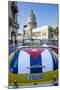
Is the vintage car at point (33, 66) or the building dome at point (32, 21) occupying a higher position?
the building dome at point (32, 21)

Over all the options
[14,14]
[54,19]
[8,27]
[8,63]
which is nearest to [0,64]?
[8,63]

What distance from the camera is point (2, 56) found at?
1394 millimetres

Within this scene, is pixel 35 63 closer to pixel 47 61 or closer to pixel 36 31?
pixel 47 61

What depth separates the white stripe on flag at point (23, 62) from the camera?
1422 millimetres

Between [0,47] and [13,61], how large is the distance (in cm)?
14

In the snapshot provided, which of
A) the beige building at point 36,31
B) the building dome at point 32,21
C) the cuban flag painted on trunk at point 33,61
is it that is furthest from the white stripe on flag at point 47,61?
the building dome at point 32,21

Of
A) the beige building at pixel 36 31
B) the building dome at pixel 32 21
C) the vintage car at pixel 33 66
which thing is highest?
the building dome at pixel 32 21

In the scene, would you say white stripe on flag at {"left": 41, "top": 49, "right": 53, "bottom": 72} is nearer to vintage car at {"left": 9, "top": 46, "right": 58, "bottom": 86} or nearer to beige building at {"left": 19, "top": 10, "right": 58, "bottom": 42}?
vintage car at {"left": 9, "top": 46, "right": 58, "bottom": 86}

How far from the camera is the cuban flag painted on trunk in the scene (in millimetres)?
1417

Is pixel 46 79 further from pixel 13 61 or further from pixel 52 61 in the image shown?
pixel 13 61

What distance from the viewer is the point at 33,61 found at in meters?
1.45

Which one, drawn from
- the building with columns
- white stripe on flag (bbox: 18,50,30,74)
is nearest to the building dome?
the building with columns

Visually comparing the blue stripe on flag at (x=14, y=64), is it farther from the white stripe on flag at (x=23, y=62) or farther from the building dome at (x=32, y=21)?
the building dome at (x=32, y=21)

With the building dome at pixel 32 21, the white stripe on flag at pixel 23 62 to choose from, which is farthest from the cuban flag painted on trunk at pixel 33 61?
the building dome at pixel 32 21
